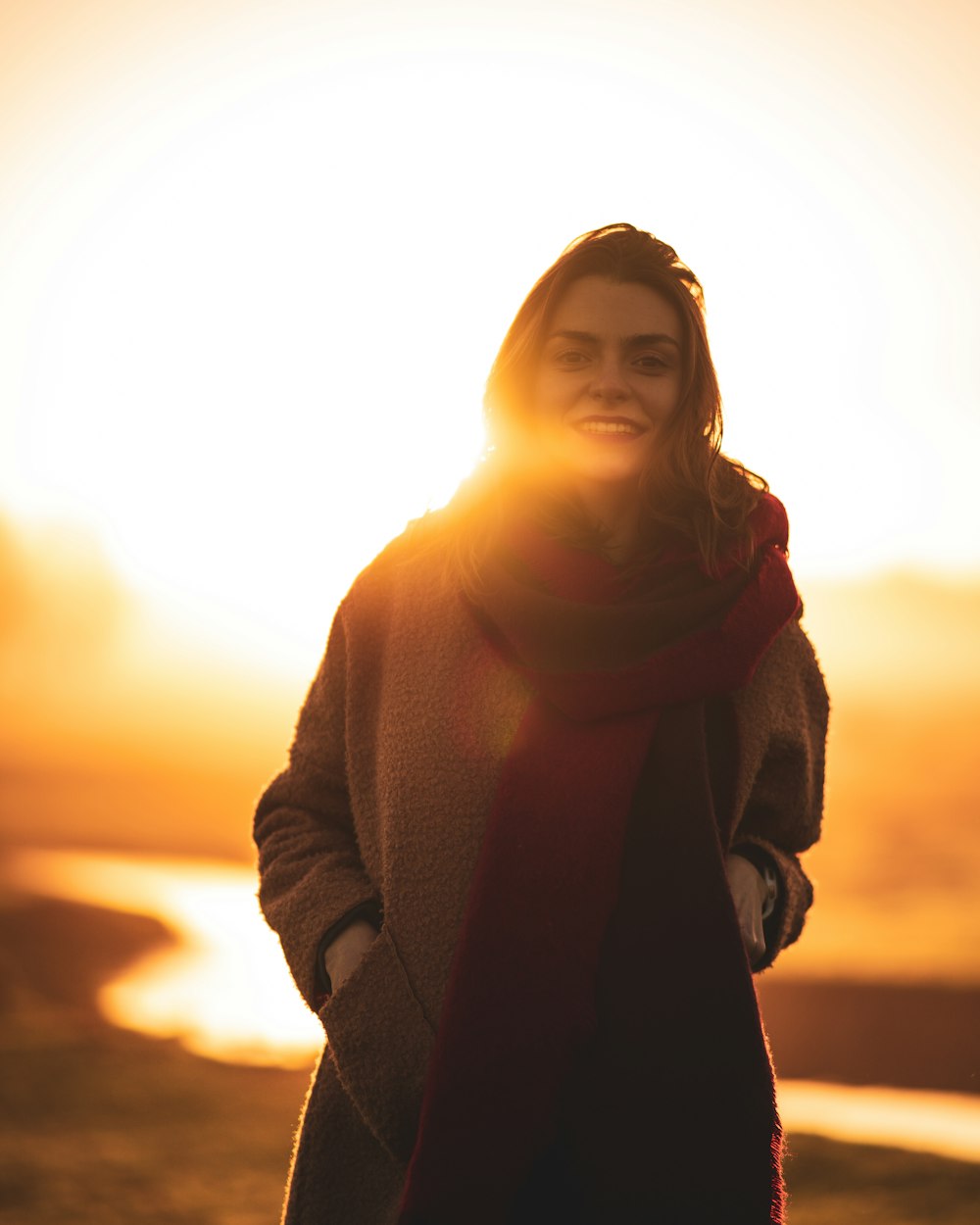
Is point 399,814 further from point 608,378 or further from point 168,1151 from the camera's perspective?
point 168,1151

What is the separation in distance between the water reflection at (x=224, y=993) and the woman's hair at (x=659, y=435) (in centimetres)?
369

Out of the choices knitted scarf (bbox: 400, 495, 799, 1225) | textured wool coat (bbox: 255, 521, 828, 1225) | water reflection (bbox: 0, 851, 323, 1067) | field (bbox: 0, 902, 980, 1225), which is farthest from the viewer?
water reflection (bbox: 0, 851, 323, 1067)

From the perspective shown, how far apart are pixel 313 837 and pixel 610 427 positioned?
712 mm

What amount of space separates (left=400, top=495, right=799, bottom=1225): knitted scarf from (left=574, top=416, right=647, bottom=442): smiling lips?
0.81 ft

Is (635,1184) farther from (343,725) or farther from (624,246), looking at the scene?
(624,246)

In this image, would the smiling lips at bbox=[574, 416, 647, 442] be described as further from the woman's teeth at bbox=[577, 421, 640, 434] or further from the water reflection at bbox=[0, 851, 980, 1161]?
the water reflection at bbox=[0, 851, 980, 1161]

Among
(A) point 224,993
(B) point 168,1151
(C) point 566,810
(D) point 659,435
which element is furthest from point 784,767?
(A) point 224,993

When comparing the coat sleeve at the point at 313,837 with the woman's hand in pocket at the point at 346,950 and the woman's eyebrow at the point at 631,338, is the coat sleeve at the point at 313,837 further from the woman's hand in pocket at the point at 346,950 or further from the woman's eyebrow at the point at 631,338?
the woman's eyebrow at the point at 631,338

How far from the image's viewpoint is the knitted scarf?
1419mm

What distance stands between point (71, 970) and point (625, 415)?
15397 millimetres

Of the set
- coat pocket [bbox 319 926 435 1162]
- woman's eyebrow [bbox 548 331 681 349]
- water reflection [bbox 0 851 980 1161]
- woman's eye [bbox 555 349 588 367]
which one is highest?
water reflection [bbox 0 851 980 1161]

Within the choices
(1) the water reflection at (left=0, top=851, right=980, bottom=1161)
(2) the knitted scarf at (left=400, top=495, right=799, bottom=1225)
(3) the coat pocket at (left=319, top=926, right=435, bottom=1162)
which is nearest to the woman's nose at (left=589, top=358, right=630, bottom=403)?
(2) the knitted scarf at (left=400, top=495, right=799, bottom=1225)

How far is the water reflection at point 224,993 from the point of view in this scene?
22.0 ft

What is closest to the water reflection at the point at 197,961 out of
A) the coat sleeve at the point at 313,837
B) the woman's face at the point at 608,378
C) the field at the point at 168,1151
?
the field at the point at 168,1151
